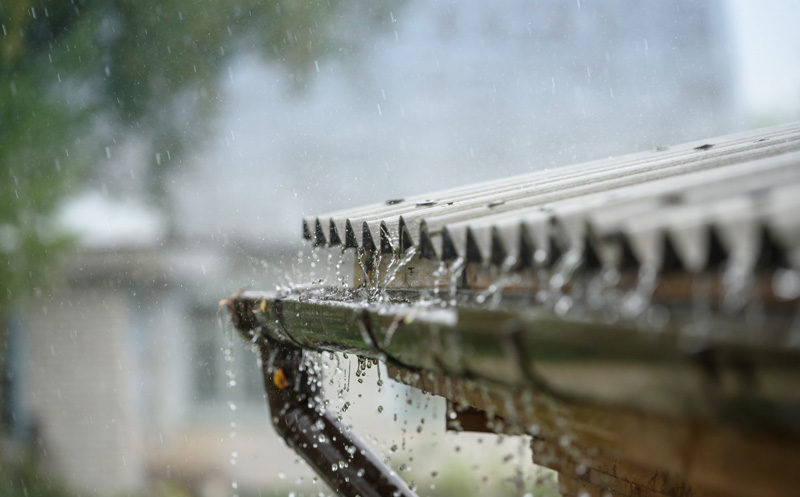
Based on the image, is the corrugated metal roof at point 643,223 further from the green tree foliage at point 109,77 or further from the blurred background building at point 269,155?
the green tree foliage at point 109,77

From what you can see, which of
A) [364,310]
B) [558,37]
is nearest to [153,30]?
[558,37]

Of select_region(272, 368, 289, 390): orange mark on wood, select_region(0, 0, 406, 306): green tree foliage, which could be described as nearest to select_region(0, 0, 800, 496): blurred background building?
select_region(0, 0, 406, 306): green tree foliage

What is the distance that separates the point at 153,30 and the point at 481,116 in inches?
264

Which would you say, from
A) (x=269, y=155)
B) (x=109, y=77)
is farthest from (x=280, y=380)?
(x=269, y=155)

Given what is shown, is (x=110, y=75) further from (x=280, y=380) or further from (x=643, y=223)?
(x=643, y=223)

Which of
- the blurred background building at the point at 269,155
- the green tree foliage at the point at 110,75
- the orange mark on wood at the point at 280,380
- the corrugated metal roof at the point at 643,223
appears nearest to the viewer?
the corrugated metal roof at the point at 643,223

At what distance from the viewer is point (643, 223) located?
3.34 feet

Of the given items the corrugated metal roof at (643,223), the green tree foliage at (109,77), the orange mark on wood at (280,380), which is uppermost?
the green tree foliage at (109,77)

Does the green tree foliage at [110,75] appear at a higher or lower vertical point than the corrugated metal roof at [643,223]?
higher

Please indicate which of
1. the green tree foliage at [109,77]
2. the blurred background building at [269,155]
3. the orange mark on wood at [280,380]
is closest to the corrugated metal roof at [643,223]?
the orange mark on wood at [280,380]

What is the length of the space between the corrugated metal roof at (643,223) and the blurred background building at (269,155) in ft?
32.1

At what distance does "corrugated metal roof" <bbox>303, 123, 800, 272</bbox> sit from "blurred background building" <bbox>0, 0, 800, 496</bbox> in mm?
9788

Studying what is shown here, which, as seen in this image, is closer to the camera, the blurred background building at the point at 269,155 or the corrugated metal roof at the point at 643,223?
the corrugated metal roof at the point at 643,223

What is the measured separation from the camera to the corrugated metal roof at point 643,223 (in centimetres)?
88
